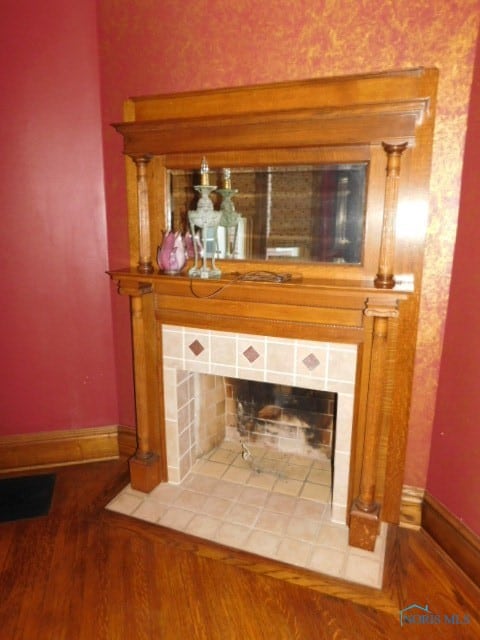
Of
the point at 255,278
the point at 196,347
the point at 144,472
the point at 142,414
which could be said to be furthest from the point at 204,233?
the point at 144,472

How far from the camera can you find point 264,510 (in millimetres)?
2439

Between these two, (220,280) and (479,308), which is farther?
(220,280)

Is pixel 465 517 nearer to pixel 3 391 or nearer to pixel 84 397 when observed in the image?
pixel 84 397

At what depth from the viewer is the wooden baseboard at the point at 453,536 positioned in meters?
1.97

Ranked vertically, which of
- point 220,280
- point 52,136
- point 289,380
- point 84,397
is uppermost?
point 52,136

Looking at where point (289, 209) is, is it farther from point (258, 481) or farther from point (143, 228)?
point (258, 481)

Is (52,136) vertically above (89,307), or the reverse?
(52,136)

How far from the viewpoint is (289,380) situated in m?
2.27

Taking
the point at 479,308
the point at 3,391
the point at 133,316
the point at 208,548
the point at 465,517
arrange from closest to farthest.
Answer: the point at 479,308, the point at 465,517, the point at 208,548, the point at 133,316, the point at 3,391

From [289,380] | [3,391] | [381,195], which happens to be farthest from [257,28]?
[3,391]

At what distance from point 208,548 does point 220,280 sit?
51.1 inches

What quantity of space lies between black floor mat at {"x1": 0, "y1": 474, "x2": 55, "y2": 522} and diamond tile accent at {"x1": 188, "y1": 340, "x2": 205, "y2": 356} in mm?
1178

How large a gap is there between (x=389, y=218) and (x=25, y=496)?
2.43 meters

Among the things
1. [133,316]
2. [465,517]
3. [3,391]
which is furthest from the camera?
[3,391]
